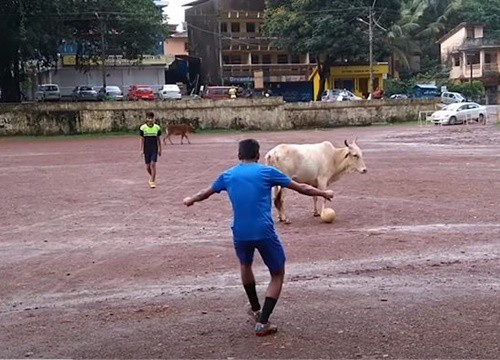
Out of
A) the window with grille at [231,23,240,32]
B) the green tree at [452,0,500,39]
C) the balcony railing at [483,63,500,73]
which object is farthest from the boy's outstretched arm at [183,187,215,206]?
the green tree at [452,0,500,39]

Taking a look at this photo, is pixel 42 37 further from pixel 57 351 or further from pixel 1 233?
pixel 57 351

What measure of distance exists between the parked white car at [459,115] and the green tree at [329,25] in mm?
14139

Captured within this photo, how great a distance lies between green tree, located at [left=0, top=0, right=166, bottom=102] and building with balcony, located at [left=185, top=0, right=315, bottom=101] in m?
18.6

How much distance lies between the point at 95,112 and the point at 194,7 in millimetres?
35155

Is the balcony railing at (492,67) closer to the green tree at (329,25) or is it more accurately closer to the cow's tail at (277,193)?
the green tree at (329,25)

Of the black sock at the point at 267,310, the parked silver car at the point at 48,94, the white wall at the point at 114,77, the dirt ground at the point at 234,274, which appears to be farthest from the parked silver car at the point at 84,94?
the black sock at the point at 267,310

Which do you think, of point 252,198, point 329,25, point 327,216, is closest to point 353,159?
point 327,216

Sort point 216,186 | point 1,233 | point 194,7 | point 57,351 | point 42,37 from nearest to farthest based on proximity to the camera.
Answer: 1. point 57,351
2. point 216,186
3. point 1,233
4. point 42,37
5. point 194,7

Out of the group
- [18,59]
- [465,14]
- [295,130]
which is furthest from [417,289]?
[465,14]

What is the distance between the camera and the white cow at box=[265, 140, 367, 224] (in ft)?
40.7

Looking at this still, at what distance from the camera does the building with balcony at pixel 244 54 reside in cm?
6931

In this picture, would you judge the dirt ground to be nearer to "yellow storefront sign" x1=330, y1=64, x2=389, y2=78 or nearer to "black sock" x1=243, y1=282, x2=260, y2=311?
"black sock" x1=243, y1=282, x2=260, y2=311

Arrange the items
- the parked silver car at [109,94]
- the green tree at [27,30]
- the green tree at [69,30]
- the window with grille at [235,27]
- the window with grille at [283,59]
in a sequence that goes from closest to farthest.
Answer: the green tree at [27,30], the green tree at [69,30], the parked silver car at [109,94], the window with grille at [235,27], the window with grille at [283,59]

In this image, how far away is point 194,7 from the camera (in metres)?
73.6
